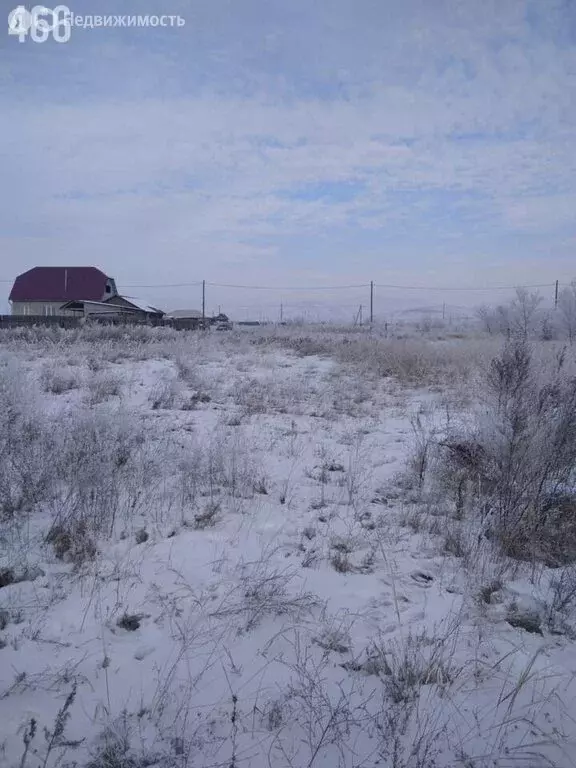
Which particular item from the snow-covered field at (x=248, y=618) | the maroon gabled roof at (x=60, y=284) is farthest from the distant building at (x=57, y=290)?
the snow-covered field at (x=248, y=618)

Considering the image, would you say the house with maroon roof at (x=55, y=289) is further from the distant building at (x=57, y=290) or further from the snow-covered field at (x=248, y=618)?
the snow-covered field at (x=248, y=618)

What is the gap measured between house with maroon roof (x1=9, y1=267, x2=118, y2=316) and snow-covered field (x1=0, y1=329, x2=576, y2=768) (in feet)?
124

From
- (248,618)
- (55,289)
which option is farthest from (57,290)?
(248,618)

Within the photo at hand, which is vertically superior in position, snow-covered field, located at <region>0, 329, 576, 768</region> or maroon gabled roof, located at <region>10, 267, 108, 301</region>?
maroon gabled roof, located at <region>10, 267, 108, 301</region>

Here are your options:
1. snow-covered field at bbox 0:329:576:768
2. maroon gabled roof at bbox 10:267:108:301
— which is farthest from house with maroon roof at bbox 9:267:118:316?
snow-covered field at bbox 0:329:576:768

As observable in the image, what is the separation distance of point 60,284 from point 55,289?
24.6 inches

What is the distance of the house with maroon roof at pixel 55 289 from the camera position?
38.7 metres

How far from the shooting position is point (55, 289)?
39.3 meters

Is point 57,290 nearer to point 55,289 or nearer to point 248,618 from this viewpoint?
point 55,289

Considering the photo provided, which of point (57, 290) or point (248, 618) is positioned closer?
point (248, 618)

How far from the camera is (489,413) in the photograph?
4.08 m

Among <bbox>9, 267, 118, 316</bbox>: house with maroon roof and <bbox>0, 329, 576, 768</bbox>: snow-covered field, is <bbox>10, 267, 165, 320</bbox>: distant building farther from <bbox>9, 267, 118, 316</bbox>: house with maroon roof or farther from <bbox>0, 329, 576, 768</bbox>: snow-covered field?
<bbox>0, 329, 576, 768</bbox>: snow-covered field

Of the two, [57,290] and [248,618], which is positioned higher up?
[57,290]

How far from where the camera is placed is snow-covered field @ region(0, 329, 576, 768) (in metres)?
1.79
